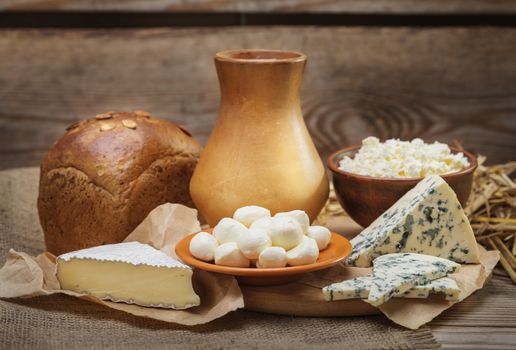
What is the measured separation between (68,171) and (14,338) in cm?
43

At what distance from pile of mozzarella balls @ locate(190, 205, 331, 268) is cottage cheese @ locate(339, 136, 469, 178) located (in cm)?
27

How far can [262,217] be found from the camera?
1.23 metres

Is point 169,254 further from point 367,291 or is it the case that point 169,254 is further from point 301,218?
point 367,291

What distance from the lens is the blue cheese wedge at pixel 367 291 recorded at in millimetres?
1139

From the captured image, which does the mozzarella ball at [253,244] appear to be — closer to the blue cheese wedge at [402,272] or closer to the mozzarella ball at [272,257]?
the mozzarella ball at [272,257]

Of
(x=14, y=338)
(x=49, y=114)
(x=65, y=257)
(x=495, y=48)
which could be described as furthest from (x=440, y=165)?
(x=49, y=114)

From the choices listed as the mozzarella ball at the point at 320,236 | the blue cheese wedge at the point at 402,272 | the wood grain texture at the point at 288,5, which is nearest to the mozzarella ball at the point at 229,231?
the mozzarella ball at the point at 320,236

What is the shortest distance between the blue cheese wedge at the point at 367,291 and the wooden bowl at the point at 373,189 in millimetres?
269

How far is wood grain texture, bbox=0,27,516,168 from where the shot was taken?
218cm

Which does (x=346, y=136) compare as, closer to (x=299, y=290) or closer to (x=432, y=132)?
(x=432, y=132)

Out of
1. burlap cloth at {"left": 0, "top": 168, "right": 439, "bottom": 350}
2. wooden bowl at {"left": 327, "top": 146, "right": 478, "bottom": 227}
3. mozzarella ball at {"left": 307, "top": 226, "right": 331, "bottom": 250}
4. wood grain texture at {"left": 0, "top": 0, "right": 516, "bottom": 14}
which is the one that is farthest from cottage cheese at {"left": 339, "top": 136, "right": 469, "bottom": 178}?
wood grain texture at {"left": 0, "top": 0, "right": 516, "bottom": 14}

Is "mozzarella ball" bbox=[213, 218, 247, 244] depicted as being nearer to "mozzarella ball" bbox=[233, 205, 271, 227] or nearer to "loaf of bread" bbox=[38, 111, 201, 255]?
"mozzarella ball" bbox=[233, 205, 271, 227]

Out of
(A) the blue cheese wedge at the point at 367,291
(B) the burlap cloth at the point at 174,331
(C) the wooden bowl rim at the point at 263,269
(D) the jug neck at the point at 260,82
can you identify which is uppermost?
(D) the jug neck at the point at 260,82

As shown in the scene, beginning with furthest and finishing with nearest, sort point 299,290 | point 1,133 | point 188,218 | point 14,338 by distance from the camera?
point 1,133 → point 188,218 → point 299,290 → point 14,338
